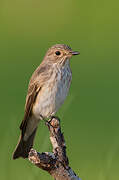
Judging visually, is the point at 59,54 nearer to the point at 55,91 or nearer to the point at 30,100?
the point at 55,91

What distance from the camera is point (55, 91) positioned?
28.1 ft

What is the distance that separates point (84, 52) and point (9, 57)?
1219mm

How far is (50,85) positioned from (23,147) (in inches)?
27.2

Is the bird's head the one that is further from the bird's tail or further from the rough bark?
the rough bark

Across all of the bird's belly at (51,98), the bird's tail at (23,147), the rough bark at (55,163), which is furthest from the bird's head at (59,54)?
the rough bark at (55,163)

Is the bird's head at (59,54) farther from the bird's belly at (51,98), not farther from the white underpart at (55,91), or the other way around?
the bird's belly at (51,98)

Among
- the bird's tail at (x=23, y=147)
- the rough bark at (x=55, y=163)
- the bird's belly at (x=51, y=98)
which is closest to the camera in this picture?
the rough bark at (x=55, y=163)

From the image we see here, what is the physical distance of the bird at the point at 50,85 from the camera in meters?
8.59

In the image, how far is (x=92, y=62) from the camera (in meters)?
14.2

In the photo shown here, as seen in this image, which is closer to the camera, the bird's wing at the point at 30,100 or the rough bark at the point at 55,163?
the rough bark at the point at 55,163

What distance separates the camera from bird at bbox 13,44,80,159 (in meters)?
8.59

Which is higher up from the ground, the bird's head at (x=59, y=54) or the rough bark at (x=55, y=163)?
the bird's head at (x=59, y=54)

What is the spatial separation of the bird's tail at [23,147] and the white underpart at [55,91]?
40cm

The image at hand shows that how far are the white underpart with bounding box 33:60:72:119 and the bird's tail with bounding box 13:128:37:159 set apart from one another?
396mm
